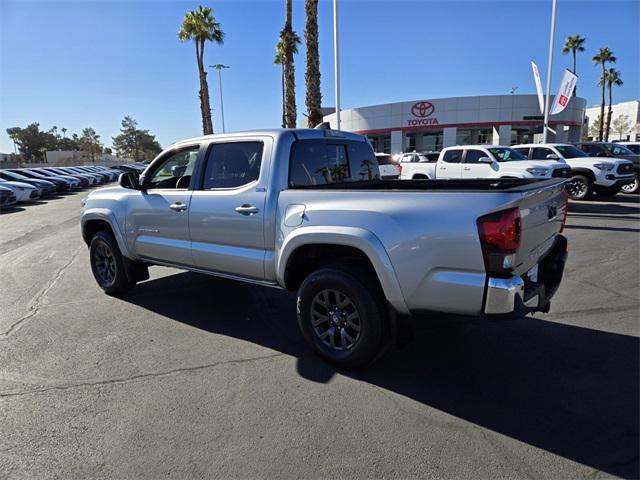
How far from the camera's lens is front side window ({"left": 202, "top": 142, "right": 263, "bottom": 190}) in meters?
3.98

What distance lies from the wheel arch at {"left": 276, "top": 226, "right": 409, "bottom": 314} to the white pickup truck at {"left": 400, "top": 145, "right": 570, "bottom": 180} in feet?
33.3

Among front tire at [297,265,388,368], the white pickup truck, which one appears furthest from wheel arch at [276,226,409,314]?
the white pickup truck

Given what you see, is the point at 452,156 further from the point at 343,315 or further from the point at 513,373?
the point at 343,315

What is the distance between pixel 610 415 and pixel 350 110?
4594cm

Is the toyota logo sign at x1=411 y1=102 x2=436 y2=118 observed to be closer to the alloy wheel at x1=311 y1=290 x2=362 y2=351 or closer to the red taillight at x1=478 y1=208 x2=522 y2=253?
the alloy wheel at x1=311 y1=290 x2=362 y2=351

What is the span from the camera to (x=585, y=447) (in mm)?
2508

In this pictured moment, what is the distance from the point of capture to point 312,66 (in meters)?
14.0

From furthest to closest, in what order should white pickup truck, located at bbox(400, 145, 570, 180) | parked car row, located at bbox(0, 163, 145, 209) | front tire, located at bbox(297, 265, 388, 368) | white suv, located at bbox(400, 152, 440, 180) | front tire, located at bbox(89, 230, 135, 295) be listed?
parked car row, located at bbox(0, 163, 145, 209), white suv, located at bbox(400, 152, 440, 180), white pickup truck, located at bbox(400, 145, 570, 180), front tire, located at bbox(89, 230, 135, 295), front tire, located at bbox(297, 265, 388, 368)

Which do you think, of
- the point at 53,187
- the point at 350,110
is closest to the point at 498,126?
the point at 350,110

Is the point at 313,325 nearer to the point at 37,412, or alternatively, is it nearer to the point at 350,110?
the point at 37,412

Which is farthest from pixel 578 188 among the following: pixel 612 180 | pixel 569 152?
pixel 569 152

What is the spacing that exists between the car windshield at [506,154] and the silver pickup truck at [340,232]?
10.1 meters

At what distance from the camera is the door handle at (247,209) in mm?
3787

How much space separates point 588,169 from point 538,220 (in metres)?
12.6
